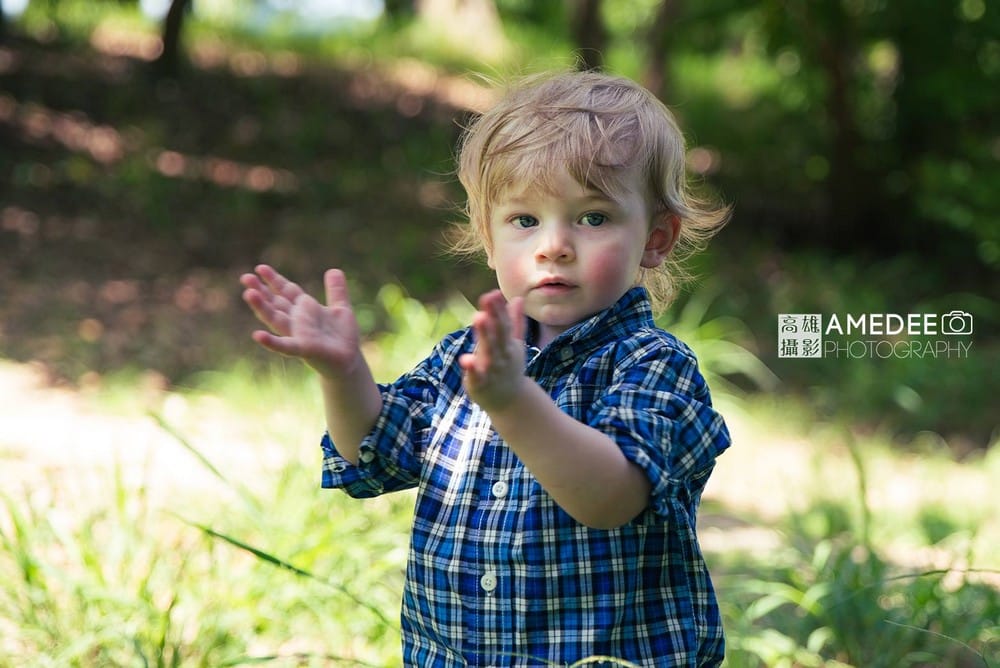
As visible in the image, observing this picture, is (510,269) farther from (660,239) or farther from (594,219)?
(660,239)

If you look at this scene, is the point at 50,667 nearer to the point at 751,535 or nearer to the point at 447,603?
the point at 447,603

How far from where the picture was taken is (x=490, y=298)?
1.31 metres

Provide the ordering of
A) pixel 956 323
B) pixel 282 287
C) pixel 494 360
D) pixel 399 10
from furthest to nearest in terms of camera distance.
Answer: pixel 399 10, pixel 956 323, pixel 282 287, pixel 494 360

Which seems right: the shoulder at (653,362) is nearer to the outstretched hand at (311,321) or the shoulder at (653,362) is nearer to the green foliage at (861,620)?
the outstretched hand at (311,321)

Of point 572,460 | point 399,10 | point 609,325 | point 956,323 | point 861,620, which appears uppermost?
point 399,10

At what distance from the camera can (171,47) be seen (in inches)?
401

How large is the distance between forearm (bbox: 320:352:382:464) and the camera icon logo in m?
6.26

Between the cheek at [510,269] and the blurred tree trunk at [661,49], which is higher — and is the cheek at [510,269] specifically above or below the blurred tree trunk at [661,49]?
below

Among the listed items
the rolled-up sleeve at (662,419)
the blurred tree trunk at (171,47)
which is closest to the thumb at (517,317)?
the rolled-up sleeve at (662,419)

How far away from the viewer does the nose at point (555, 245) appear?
1.63 m

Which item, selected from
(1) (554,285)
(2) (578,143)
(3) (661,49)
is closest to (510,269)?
(1) (554,285)

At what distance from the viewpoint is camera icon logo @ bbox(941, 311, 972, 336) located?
7258 millimetres

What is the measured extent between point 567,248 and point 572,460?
14.3 inches

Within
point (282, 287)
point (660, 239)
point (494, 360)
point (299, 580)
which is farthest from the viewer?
point (299, 580)
